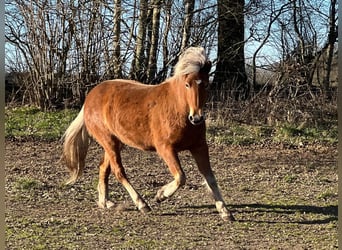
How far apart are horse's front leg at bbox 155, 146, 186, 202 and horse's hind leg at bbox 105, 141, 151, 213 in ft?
1.13

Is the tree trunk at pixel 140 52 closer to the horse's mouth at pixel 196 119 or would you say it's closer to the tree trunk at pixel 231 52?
the tree trunk at pixel 231 52

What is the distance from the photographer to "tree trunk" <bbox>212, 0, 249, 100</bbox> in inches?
430

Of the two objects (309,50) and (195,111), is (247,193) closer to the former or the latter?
(195,111)

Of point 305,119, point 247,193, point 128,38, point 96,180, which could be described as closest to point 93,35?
point 128,38

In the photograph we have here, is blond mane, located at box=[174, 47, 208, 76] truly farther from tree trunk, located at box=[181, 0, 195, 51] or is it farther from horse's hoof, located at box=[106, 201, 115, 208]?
tree trunk, located at box=[181, 0, 195, 51]

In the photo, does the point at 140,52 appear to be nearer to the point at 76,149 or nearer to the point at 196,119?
the point at 76,149

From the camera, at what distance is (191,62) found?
4.41 m

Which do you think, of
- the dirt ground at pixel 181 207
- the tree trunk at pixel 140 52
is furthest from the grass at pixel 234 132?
the tree trunk at pixel 140 52

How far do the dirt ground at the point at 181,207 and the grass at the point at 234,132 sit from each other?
94 cm

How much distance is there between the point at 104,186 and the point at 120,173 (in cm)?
24

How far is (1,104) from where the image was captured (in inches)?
72.4

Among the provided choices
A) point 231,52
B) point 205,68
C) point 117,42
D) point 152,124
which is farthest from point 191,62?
point 231,52

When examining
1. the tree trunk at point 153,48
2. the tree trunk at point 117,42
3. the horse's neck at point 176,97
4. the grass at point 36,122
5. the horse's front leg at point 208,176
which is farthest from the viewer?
the tree trunk at point 153,48

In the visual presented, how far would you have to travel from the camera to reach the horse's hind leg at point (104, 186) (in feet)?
17.0
